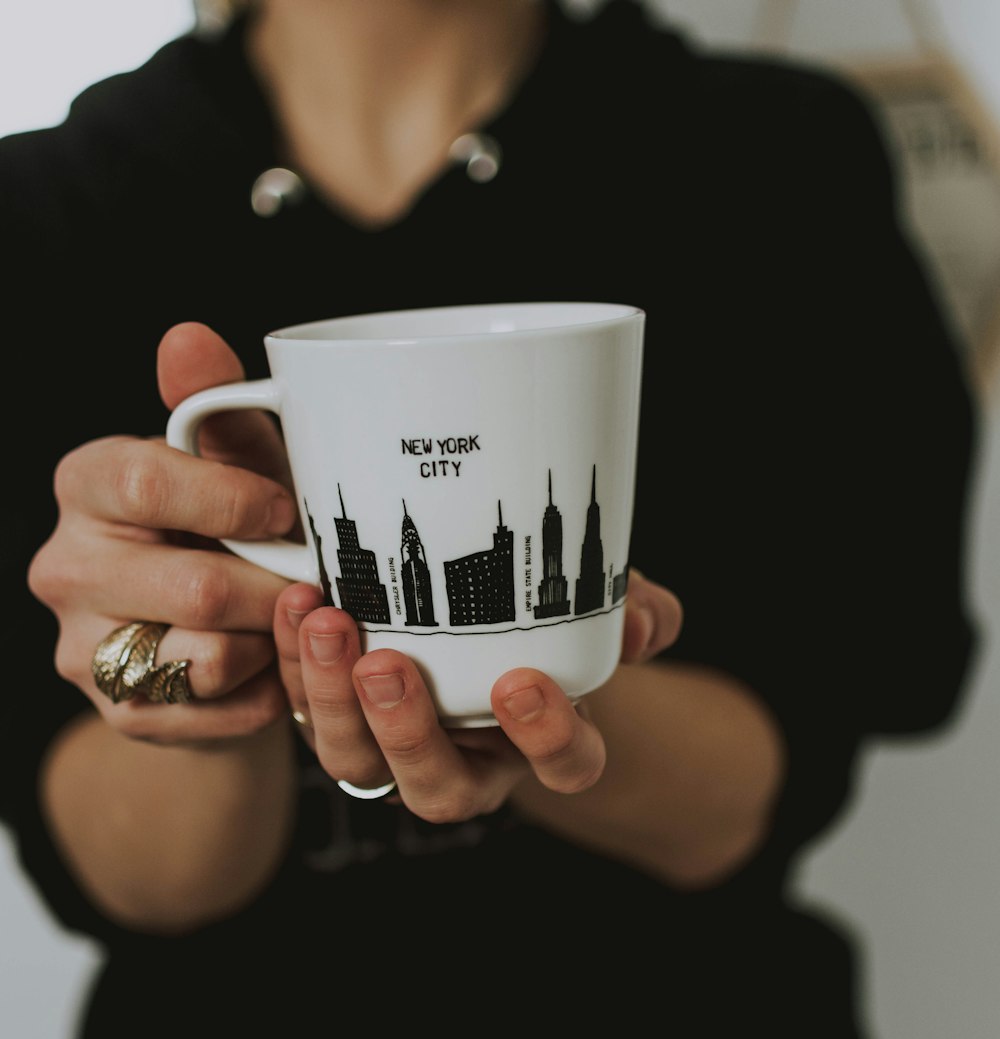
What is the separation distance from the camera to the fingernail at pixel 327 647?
38cm

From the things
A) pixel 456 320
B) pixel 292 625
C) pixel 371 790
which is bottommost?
pixel 371 790

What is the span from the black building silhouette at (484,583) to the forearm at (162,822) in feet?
1.17

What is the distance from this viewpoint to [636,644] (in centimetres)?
48

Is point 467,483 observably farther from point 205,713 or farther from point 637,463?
point 637,463

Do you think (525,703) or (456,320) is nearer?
(525,703)

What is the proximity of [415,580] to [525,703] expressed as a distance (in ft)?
0.23

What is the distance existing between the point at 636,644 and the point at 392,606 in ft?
0.53

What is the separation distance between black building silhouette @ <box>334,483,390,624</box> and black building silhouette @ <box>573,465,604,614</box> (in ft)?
0.27

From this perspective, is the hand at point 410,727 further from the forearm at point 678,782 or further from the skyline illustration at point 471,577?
the forearm at point 678,782

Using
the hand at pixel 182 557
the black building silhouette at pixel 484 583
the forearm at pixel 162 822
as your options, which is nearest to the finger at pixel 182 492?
the hand at pixel 182 557

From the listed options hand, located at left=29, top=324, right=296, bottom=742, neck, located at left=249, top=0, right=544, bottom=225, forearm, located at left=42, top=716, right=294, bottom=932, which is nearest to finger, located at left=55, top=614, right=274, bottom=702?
hand, located at left=29, top=324, right=296, bottom=742

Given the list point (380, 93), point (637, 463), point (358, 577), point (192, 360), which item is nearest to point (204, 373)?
point (192, 360)

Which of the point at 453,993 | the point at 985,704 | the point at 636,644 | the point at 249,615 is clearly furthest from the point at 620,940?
the point at 985,704

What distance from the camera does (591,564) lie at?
0.39m
